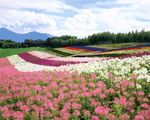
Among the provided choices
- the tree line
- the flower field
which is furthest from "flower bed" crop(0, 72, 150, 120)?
the tree line

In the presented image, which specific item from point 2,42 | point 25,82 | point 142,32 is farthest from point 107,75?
point 2,42

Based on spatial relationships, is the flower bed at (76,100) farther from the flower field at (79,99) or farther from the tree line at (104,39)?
the tree line at (104,39)

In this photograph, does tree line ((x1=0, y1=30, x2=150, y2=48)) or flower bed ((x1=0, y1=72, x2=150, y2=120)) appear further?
tree line ((x1=0, y1=30, x2=150, y2=48))

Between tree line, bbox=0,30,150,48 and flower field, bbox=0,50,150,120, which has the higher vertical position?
flower field, bbox=0,50,150,120

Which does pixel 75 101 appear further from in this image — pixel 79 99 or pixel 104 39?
pixel 104 39

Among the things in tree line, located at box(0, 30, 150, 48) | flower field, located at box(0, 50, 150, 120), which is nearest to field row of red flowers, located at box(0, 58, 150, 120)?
flower field, located at box(0, 50, 150, 120)

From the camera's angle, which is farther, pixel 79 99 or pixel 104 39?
pixel 104 39

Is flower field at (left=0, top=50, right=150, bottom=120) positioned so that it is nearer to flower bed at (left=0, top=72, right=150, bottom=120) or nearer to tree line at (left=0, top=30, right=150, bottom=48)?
flower bed at (left=0, top=72, right=150, bottom=120)

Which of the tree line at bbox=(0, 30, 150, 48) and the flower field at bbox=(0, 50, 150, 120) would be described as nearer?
the flower field at bbox=(0, 50, 150, 120)

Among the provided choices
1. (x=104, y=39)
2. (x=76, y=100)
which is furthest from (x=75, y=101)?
(x=104, y=39)

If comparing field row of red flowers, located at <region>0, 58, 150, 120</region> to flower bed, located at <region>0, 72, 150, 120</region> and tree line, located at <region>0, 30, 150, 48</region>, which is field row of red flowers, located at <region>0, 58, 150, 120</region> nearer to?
flower bed, located at <region>0, 72, 150, 120</region>

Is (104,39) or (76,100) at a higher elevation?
(76,100)

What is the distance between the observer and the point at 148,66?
12.4 m

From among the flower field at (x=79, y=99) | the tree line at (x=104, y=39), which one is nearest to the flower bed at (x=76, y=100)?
the flower field at (x=79, y=99)
